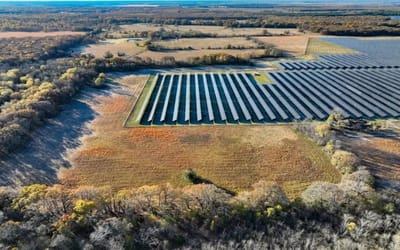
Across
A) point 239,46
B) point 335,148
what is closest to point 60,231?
point 335,148

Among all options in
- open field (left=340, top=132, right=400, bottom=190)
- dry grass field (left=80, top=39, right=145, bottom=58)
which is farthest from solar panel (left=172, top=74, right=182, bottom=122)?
dry grass field (left=80, top=39, right=145, bottom=58)

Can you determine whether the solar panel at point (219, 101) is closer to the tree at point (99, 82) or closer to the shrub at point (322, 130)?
the shrub at point (322, 130)

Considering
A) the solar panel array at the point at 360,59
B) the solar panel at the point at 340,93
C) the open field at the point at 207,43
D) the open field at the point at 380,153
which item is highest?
the open field at the point at 207,43

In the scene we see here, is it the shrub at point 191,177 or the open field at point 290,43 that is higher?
the open field at point 290,43

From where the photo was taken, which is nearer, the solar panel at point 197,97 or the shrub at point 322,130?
the shrub at point 322,130

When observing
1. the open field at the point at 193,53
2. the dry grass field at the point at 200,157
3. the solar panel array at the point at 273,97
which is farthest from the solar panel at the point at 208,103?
the open field at the point at 193,53

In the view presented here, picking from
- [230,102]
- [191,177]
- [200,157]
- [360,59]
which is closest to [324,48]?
[360,59]
